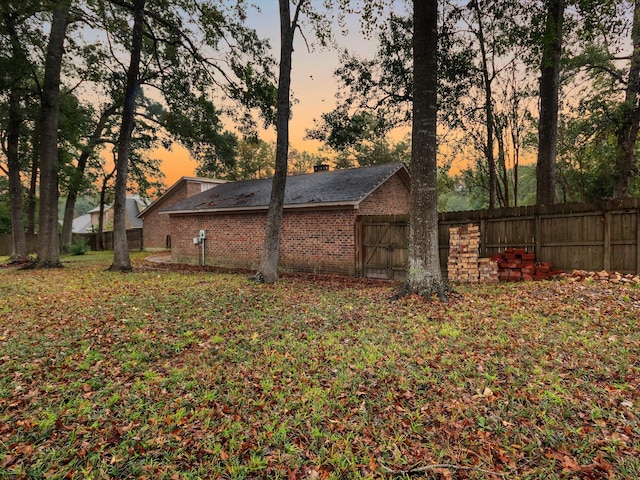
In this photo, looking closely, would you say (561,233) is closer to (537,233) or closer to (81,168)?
(537,233)

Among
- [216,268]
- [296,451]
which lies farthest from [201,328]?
[216,268]

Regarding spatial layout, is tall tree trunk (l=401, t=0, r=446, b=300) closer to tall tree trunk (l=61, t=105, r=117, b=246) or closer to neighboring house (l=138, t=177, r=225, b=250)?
tall tree trunk (l=61, t=105, r=117, b=246)

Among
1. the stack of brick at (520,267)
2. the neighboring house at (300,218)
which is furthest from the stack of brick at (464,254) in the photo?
the neighboring house at (300,218)

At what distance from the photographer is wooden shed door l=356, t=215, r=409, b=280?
408 inches

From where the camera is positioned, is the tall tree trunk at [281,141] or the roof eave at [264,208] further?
the roof eave at [264,208]

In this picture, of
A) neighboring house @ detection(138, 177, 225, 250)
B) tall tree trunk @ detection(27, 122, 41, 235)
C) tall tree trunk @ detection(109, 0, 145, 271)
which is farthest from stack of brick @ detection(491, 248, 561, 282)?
neighboring house @ detection(138, 177, 225, 250)

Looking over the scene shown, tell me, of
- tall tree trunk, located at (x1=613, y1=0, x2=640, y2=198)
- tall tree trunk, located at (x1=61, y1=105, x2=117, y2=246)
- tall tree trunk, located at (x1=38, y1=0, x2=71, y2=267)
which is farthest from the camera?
tall tree trunk, located at (x1=61, y1=105, x2=117, y2=246)

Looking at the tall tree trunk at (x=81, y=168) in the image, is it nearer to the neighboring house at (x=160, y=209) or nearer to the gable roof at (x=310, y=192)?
the neighboring house at (x=160, y=209)

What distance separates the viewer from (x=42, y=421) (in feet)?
9.27

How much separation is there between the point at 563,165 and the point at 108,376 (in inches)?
958

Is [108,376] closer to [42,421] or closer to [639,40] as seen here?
[42,421]

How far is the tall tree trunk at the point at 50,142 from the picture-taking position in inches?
473

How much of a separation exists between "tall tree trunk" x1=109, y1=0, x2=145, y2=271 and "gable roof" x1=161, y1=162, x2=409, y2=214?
379cm

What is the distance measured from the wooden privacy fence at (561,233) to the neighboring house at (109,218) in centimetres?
3206
